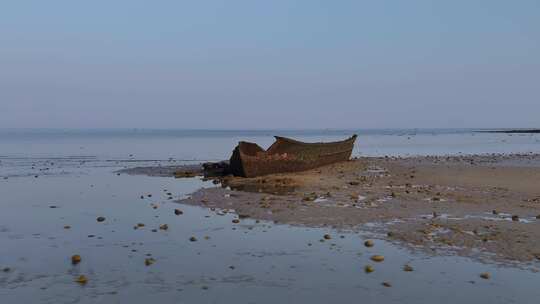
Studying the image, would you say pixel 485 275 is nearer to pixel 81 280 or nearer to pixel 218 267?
pixel 218 267

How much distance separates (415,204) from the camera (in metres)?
15.2

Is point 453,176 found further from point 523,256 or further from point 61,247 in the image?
point 61,247

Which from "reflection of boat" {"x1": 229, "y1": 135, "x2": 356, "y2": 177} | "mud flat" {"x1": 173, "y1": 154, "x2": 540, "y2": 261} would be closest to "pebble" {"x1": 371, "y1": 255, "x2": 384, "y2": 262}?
"mud flat" {"x1": 173, "y1": 154, "x2": 540, "y2": 261}

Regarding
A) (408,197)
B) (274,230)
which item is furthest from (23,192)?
(408,197)

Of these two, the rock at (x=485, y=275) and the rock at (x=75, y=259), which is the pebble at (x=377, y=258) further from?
the rock at (x=75, y=259)

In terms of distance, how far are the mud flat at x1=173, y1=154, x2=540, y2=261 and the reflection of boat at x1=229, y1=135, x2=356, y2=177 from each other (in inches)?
29.6

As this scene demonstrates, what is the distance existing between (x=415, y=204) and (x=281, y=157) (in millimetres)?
10414

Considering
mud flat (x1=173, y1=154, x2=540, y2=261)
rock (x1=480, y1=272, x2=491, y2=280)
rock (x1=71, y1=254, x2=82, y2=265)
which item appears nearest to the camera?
rock (x1=480, y1=272, x2=491, y2=280)

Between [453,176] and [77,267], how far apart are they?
59.9 ft

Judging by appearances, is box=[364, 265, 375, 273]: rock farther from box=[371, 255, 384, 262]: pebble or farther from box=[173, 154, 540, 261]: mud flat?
box=[173, 154, 540, 261]: mud flat

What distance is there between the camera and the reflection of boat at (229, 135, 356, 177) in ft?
76.4

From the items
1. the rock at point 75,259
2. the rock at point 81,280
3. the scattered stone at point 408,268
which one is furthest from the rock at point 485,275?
the rock at point 75,259

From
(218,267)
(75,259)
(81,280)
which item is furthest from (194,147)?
(81,280)

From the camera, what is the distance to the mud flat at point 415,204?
10.5 m
